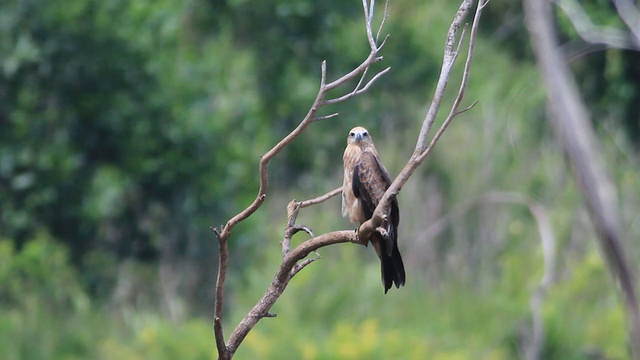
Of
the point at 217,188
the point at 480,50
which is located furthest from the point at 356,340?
the point at 480,50

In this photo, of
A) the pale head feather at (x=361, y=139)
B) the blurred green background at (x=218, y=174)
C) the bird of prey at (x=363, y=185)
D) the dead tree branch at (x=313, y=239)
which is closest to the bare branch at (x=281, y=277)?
the dead tree branch at (x=313, y=239)

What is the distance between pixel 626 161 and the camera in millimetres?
15219

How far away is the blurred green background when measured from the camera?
542 inches

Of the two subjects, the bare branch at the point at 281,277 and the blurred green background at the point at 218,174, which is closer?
the bare branch at the point at 281,277

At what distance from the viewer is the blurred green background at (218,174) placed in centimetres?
1377

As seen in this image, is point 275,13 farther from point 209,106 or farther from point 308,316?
point 308,316

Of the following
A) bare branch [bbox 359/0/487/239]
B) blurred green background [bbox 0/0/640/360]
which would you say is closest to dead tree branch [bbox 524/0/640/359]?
bare branch [bbox 359/0/487/239]

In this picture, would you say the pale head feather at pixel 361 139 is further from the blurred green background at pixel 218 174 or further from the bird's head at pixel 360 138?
the blurred green background at pixel 218 174

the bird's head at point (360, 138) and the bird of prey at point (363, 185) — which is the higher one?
the bird's head at point (360, 138)

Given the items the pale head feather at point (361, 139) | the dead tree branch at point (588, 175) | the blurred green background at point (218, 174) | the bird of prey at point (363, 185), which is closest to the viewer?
the dead tree branch at point (588, 175)

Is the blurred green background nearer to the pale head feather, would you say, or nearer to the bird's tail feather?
the pale head feather

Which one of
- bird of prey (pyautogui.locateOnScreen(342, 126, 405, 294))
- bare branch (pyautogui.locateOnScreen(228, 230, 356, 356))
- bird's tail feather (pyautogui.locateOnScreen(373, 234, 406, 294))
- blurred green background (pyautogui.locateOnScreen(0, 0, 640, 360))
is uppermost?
blurred green background (pyautogui.locateOnScreen(0, 0, 640, 360))

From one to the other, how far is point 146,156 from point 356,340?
380 cm

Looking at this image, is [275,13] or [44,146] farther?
[275,13]
